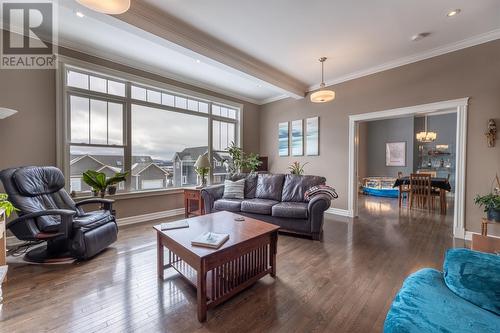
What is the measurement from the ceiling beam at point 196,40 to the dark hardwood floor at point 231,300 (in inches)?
113

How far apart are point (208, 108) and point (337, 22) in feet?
11.2

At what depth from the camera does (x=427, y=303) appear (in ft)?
3.74

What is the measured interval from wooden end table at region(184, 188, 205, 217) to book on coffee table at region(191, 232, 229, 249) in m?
2.38

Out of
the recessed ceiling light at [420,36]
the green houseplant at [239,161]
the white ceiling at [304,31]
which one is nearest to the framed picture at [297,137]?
the green houseplant at [239,161]

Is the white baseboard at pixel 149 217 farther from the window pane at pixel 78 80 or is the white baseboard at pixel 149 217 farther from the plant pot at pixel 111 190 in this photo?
the window pane at pixel 78 80

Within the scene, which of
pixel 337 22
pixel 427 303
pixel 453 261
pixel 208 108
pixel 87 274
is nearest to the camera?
pixel 427 303

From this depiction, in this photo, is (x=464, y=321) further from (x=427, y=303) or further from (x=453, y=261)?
(x=453, y=261)

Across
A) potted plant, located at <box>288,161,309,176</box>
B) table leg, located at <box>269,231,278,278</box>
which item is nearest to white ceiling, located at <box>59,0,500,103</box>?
potted plant, located at <box>288,161,309,176</box>

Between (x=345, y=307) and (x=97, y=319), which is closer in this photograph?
(x=97, y=319)

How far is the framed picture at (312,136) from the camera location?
5.23 metres

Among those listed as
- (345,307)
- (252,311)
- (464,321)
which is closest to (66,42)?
(252,311)

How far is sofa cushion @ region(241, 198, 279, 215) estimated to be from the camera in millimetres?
3604

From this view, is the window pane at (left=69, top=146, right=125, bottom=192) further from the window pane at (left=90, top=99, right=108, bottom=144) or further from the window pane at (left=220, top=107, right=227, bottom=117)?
the window pane at (left=220, top=107, right=227, bottom=117)

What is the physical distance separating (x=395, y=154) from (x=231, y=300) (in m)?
8.85
